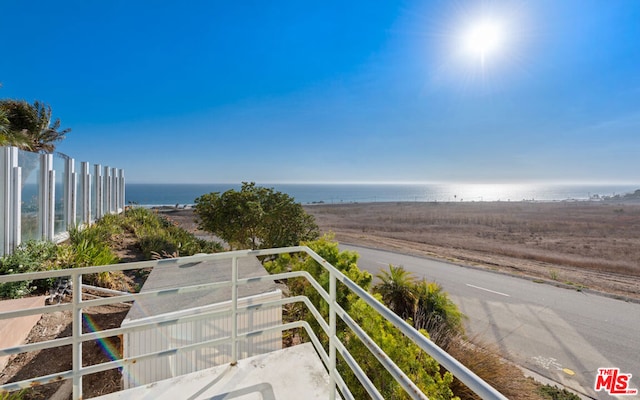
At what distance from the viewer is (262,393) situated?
7.71ft

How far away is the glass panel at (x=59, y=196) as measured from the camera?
9.41 meters

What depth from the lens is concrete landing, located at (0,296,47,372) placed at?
3.71 metres

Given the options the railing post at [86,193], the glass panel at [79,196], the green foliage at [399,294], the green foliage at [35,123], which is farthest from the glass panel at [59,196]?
the green foliage at [399,294]

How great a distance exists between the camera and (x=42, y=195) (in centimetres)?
858

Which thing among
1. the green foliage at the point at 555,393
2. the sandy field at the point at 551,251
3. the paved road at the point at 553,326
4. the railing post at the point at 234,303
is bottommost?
the sandy field at the point at 551,251

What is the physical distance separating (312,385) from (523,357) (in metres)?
5.94

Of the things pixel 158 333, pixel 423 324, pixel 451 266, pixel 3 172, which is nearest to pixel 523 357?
pixel 423 324

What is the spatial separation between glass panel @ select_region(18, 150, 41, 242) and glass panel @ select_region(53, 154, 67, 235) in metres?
1.09

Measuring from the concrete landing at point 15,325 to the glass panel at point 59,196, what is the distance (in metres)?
5.85

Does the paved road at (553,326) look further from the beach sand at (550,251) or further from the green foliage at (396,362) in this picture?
the green foliage at (396,362)

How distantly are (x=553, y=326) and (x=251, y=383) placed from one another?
8549 mm

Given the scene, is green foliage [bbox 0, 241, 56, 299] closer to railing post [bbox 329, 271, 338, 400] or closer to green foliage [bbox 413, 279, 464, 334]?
railing post [bbox 329, 271, 338, 400]

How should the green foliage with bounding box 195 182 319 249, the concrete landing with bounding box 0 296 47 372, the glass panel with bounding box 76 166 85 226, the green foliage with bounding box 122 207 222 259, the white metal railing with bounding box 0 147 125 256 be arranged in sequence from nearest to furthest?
the concrete landing with bounding box 0 296 47 372 < the white metal railing with bounding box 0 147 125 256 < the green foliage with bounding box 122 207 222 259 < the green foliage with bounding box 195 182 319 249 < the glass panel with bounding box 76 166 85 226

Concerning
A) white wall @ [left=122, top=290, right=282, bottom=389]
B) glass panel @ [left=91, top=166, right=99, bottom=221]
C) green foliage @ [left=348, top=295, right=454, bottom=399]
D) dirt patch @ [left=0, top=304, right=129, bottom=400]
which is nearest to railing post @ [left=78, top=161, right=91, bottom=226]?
glass panel @ [left=91, top=166, right=99, bottom=221]
